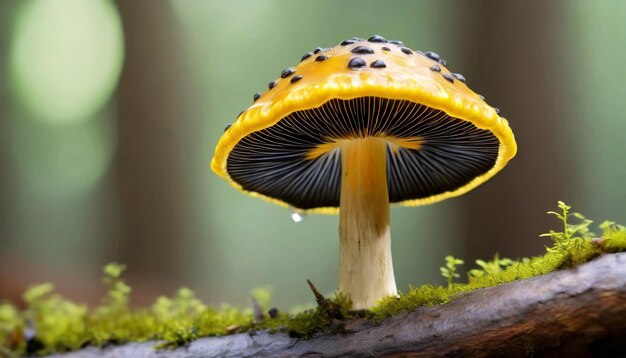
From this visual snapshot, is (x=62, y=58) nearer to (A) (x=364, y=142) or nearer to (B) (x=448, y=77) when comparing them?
(A) (x=364, y=142)

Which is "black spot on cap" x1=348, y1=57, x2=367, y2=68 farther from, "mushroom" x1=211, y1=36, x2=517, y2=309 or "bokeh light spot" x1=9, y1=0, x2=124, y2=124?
"bokeh light spot" x1=9, y1=0, x2=124, y2=124

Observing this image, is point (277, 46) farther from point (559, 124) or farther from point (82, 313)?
point (82, 313)

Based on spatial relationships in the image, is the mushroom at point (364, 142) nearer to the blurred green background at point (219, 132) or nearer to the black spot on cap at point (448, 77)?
the black spot on cap at point (448, 77)

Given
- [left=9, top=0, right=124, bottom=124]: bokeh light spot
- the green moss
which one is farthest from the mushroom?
[left=9, top=0, right=124, bottom=124]: bokeh light spot

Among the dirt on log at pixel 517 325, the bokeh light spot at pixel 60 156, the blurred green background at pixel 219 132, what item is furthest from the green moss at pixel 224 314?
the bokeh light spot at pixel 60 156

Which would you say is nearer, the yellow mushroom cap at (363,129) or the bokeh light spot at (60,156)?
the yellow mushroom cap at (363,129)

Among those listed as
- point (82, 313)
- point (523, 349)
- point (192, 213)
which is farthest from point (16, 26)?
point (523, 349)
